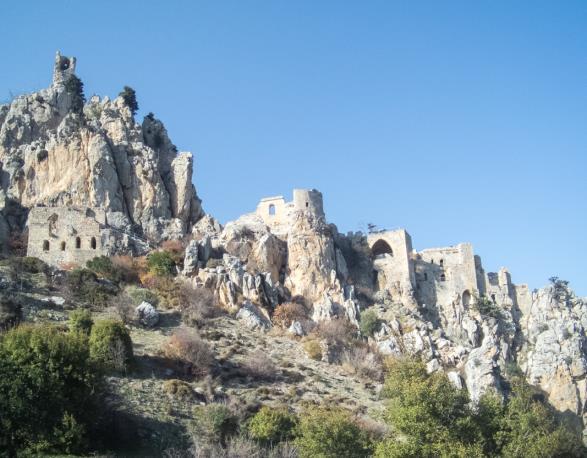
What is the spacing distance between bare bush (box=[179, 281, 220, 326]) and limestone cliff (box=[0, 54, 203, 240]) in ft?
30.7

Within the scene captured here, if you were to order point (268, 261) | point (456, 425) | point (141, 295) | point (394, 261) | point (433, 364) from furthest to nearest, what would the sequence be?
point (394, 261) < point (268, 261) < point (433, 364) < point (141, 295) < point (456, 425)

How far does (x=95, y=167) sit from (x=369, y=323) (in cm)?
2356

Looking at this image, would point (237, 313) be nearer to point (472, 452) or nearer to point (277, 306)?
point (277, 306)

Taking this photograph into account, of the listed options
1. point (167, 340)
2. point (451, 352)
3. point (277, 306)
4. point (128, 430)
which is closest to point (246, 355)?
point (167, 340)

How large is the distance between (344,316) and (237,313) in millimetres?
8493

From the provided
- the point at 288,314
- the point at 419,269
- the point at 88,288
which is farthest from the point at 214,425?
the point at 419,269

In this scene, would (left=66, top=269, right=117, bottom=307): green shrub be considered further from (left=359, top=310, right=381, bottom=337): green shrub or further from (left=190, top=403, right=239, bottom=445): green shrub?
(left=359, top=310, right=381, bottom=337): green shrub

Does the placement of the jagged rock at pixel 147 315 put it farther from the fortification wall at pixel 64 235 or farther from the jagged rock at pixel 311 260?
the jagged rock at pixel 311 260

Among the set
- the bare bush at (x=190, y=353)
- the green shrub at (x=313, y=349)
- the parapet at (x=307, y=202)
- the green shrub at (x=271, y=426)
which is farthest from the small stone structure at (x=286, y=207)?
the green shrub at (x=271, y=426)

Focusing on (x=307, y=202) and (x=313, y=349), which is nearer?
(x=313, y=349)

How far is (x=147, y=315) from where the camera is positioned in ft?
162

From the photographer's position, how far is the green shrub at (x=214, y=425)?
119ft

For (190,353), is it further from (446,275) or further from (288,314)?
(446,275)

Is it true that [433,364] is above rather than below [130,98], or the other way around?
below
